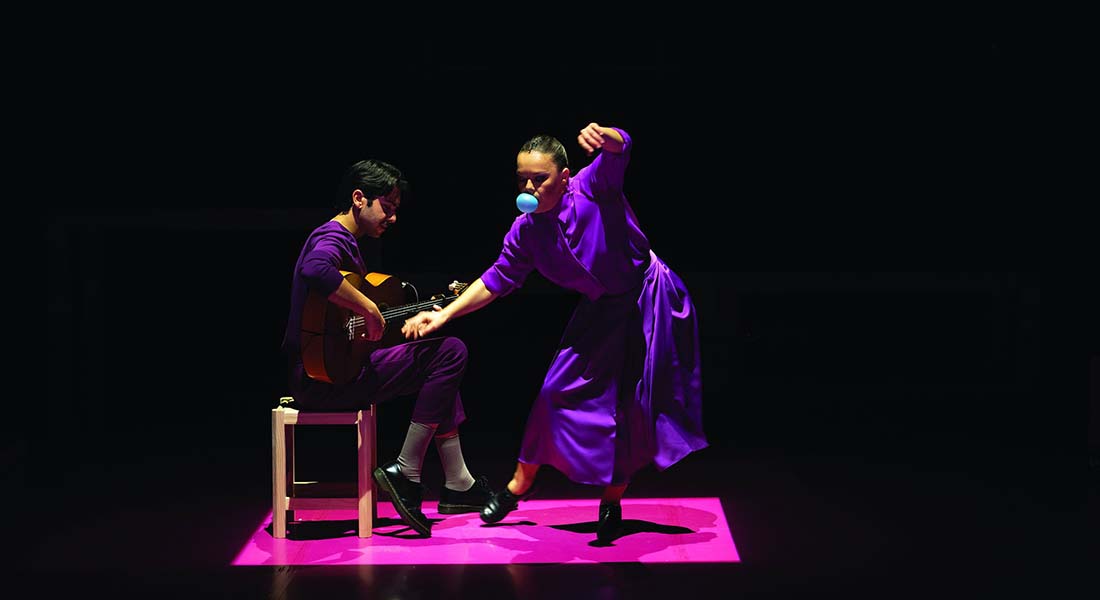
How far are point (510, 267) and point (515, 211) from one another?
2521 millimetres

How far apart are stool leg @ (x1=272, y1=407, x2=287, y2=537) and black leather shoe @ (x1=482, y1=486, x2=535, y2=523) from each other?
650 millimetres

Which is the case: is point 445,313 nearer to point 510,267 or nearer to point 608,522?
point 510,267

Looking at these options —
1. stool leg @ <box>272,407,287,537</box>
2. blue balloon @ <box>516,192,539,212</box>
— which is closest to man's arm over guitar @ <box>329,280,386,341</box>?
stool leg @ <box>272,407,287,537</box>

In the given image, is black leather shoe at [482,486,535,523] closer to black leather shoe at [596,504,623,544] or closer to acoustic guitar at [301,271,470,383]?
black leather shoe at [596,504,623,544]

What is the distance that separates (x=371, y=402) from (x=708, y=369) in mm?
3263

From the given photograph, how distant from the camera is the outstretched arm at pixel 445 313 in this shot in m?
3.90

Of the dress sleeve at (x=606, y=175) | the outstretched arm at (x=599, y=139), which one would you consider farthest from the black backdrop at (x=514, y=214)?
the outstretched arm at (x=599, y=139)

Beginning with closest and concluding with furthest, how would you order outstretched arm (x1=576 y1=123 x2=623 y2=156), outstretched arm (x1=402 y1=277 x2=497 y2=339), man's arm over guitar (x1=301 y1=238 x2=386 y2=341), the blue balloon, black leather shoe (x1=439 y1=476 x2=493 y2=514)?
outstretched arm (x1=576 y1=123 x2=623 y2=156)
the blue balloon
man's arm over guitar (x1=301 y1=238 x2=386 y2=341)
outstretched arm (x1=402 y1=277 x2=497 y2=339)
black leather shoe (x1=439 y1=476 x2=493 y2=514)

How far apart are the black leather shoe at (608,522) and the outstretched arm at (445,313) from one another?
2.46ft

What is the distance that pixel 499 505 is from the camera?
3943 mm

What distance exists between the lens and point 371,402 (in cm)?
401

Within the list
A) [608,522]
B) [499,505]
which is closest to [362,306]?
[499,505]

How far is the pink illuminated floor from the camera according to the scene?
12.2ft

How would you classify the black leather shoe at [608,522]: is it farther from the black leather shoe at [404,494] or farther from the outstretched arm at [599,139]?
the outstretched arm at [599,139]
